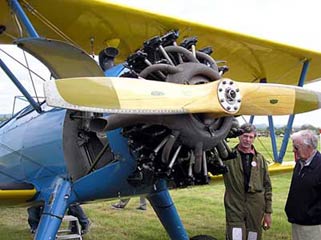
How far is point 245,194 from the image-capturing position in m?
4.70

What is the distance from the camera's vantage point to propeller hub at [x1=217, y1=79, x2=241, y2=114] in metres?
3.06

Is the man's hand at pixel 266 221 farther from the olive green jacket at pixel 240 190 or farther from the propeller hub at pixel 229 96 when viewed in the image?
the propeller hub at pixel 229 96

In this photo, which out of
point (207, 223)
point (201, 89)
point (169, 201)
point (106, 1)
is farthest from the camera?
point (207, 223)

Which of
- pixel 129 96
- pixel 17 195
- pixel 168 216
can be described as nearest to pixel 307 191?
pixel 168 216

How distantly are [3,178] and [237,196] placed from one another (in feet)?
8.20

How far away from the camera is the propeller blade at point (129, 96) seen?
2756mm

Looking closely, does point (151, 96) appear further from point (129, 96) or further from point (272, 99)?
point (272, 99)

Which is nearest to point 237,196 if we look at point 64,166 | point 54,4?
point 64,166

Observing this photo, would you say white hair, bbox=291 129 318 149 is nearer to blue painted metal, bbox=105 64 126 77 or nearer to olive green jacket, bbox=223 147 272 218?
olive green jacket, bbox=223 147 272 218

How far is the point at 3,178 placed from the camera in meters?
5.34

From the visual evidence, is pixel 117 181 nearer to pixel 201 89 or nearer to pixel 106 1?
pixel 201 89

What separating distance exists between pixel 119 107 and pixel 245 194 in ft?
7.26

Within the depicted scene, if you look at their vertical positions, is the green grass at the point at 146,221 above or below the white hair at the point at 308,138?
below

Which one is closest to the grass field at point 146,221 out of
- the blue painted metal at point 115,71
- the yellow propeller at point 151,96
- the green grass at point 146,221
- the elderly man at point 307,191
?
the green grass at point 146,221
